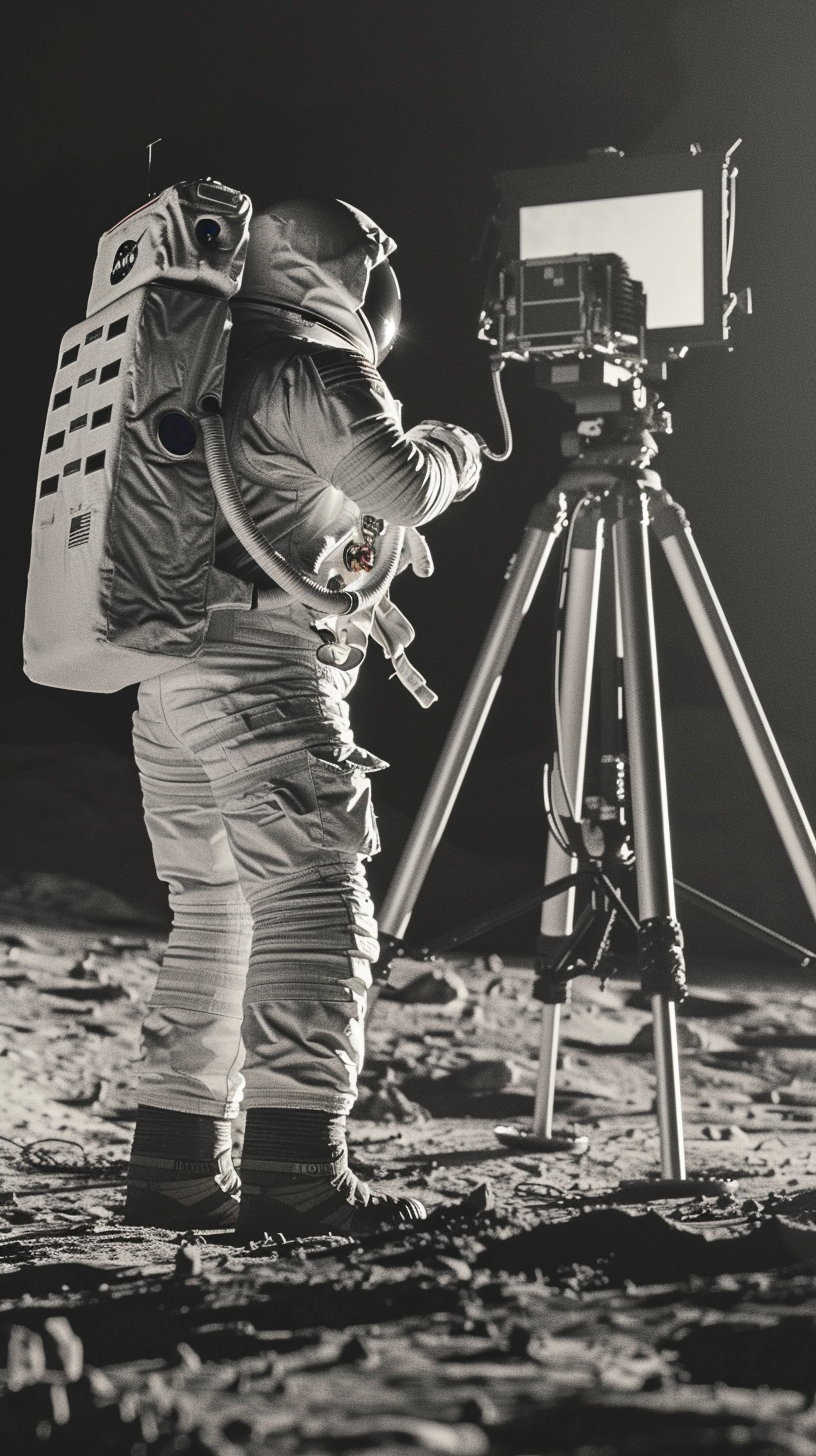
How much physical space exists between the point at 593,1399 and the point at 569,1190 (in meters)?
1.15

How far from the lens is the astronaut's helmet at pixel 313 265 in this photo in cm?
183

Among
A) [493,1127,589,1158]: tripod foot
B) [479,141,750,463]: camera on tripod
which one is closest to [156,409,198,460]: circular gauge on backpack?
Result: [479,141,750,463]: camera on tripod

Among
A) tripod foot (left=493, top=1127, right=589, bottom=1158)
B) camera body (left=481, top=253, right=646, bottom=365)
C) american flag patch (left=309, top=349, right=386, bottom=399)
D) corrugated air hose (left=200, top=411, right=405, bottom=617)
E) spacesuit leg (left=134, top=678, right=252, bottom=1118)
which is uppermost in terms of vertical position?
camera body (left=481, top=253, right=646, bottom=365)

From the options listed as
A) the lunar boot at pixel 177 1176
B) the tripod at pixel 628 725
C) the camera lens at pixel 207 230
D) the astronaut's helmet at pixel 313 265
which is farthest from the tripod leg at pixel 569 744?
the camera lens at pixel 207 230

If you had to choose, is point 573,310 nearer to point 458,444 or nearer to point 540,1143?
point 458,444

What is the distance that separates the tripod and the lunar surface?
0.28 meters

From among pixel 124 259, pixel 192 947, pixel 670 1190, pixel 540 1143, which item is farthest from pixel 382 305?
pixel 540 1143

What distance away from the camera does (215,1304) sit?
4.09 feet

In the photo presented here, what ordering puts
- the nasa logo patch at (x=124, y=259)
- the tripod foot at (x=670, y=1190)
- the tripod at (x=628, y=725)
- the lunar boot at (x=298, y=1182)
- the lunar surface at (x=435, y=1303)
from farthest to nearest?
the tripod at (x=628, y=725) < the tripod foot at (x=670, y=1190) < the nasa logo patch at (x=124, y=259) < the lunar boot at (x=298, y=1182) < the lunar surface at (x=435, y=1303)

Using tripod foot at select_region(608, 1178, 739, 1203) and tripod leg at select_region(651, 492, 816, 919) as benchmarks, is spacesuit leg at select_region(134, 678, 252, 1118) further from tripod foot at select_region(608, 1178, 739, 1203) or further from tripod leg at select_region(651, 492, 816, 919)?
tripod leg at select_region(651, 492, 816, 919)

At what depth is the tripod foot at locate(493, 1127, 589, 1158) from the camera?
2398mm

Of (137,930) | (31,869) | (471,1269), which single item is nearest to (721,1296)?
(471,1269)

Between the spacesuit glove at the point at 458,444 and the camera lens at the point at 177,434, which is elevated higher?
the spacesuit glove at the point at 458,444

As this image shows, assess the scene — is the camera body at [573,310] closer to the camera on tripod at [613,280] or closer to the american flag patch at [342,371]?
the camera on tripod at [613,280]
